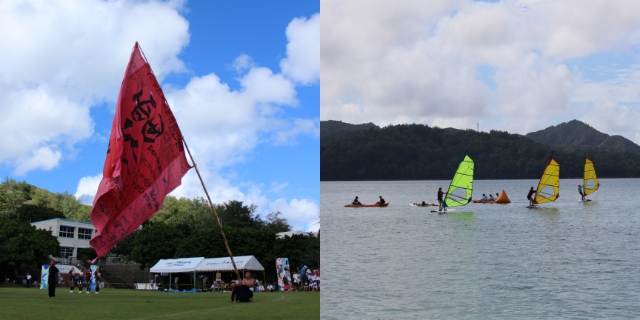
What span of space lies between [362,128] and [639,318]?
133 ft

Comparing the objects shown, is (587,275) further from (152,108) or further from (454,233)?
(152,108)

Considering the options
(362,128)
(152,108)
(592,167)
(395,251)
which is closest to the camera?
(152,108)

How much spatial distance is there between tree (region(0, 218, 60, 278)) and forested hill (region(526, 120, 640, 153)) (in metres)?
39.3

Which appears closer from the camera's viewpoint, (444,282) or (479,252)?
(444,282)

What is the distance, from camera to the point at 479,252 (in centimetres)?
3397

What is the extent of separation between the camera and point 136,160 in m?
8.83

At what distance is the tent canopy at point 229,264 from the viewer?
1040 inches

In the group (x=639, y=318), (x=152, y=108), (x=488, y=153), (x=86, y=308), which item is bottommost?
(x=639, y=318)

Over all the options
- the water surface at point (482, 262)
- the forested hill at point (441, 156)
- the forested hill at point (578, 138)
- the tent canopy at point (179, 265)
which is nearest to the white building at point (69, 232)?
the water surface at point (482, 262)

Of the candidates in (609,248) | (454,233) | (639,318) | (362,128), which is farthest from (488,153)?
(639,318)

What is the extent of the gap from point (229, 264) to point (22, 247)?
15.3 m

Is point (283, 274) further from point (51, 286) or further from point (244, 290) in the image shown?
point (244, 290)

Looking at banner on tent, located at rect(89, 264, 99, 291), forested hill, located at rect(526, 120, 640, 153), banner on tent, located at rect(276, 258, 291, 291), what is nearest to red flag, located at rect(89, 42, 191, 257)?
banner on tent, located at rect(89, 264, 99, 291)

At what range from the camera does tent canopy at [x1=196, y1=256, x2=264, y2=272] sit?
26422 mm
